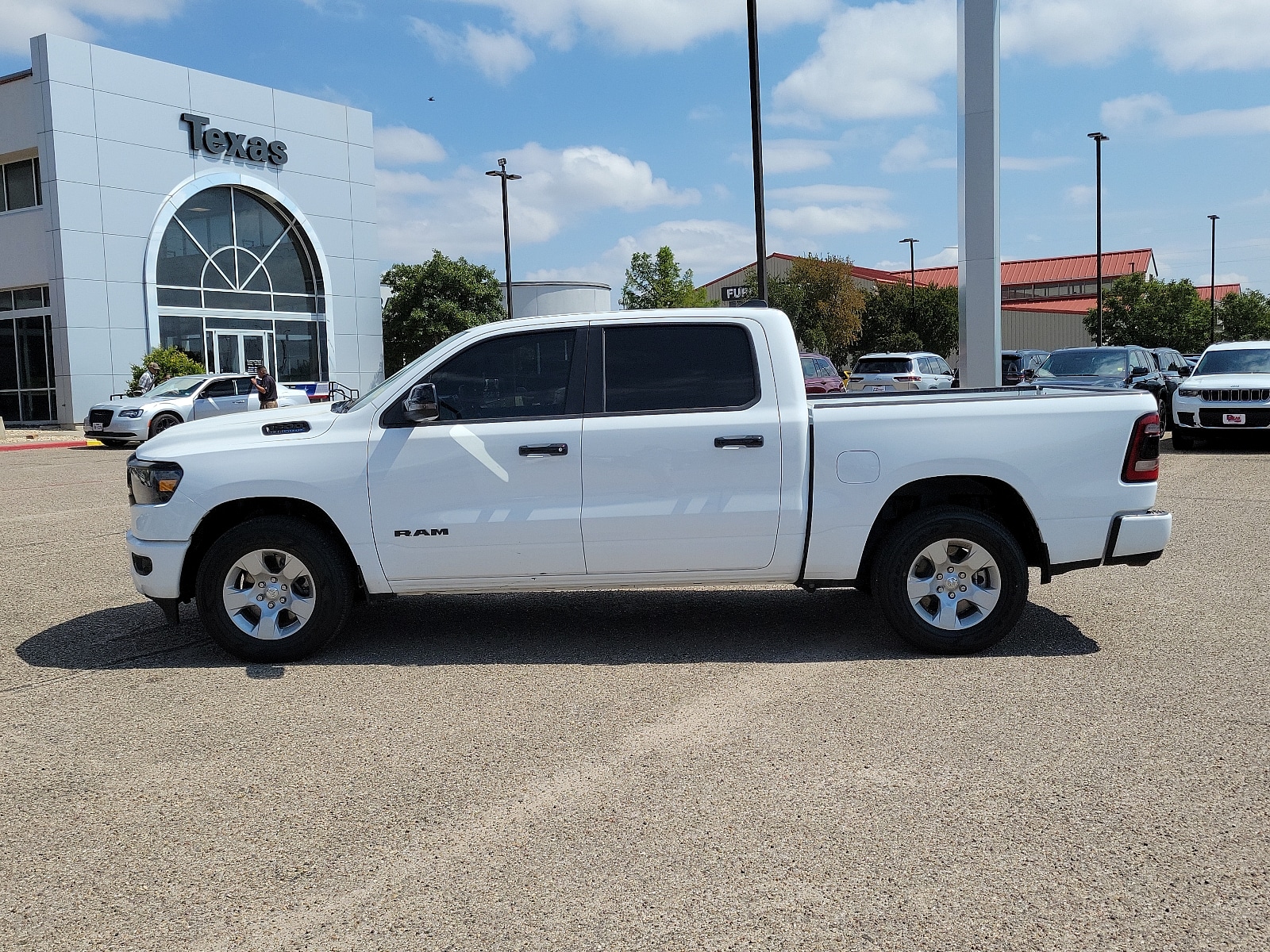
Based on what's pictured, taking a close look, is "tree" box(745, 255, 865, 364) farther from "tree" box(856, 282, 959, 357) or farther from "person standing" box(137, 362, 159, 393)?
"person standing" box(137, 362, 159, 393)

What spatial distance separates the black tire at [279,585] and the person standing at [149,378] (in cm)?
2298

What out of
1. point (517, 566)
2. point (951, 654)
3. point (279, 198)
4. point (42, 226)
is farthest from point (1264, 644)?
point (279, 198)

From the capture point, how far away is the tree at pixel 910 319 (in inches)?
2694

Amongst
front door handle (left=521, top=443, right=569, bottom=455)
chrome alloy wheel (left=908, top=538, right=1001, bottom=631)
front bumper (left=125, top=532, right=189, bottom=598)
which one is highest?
front door handle (left=521, top=443, right=569, bottom=455)

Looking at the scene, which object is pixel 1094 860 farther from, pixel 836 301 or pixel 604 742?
pixel 836 301

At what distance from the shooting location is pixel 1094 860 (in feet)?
11.3

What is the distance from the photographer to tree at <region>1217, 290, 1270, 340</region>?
7775 centimetres

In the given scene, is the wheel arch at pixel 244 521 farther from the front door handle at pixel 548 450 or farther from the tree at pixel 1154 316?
the tree at pixel 1154 316

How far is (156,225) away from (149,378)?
550 centimetres

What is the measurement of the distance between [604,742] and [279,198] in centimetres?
3294

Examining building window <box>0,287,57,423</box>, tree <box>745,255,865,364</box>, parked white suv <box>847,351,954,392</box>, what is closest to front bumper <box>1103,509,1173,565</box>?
parked white suv <box>847,351,954,392</box>

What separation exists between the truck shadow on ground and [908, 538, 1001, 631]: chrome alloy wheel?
248mm

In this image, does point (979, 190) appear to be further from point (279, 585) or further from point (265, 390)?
point (265, 390)

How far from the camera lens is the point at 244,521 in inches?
234
